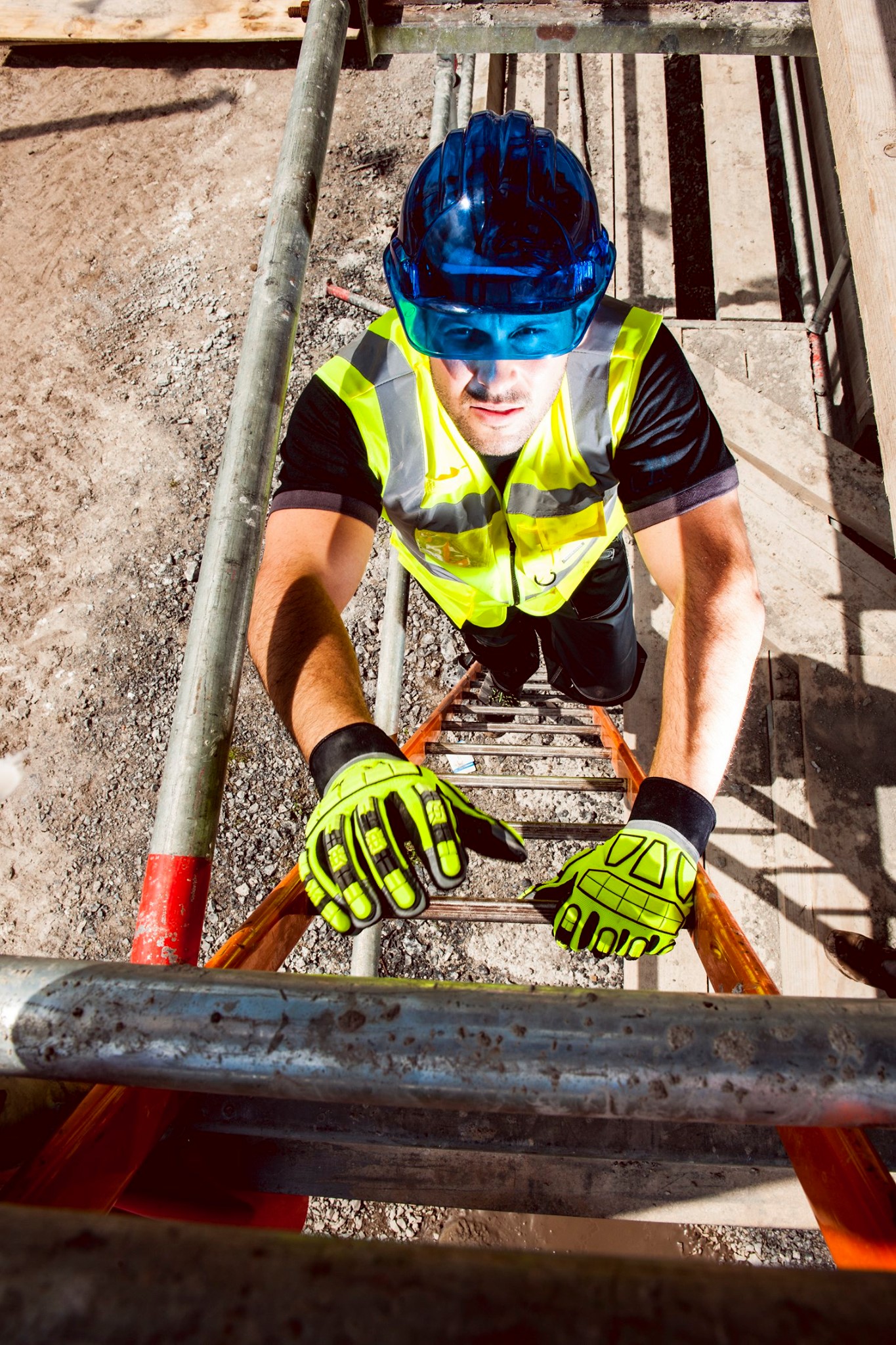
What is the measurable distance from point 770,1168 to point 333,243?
665cm

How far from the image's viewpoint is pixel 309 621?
2.14 meters

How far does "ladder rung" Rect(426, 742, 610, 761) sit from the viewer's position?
3297 mm

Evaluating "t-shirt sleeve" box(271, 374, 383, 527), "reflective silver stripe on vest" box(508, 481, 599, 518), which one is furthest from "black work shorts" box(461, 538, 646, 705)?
"t-shirt sleeve" box(271, 374, 383, 527)

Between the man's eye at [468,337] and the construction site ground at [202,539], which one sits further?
the construction site ground at [202,539]

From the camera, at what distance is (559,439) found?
2268mm

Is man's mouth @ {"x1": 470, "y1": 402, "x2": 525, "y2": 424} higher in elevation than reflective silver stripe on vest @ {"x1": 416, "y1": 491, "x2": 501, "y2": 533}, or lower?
higher

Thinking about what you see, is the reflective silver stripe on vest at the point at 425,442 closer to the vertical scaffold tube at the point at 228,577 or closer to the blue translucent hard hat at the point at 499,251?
the blue translucent hard hat at the point at 499,251

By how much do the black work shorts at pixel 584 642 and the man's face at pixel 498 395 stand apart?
951 mm

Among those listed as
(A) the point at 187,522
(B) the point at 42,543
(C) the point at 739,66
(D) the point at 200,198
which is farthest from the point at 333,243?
(C) the point at 739,66

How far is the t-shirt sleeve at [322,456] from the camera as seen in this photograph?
7.47 ft

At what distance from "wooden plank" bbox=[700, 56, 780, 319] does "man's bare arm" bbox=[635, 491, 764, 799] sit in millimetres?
4258

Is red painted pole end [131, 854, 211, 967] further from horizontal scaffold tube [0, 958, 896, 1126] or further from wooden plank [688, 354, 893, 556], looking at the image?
wooden plank [688, 354, 893, 556]

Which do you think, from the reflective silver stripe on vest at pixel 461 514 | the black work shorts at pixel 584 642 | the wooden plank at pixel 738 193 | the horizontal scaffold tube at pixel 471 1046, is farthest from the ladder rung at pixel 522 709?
the wooden plank at pixel 738 193

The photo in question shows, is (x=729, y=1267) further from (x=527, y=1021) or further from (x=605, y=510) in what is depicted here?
(x=605, y=510)
